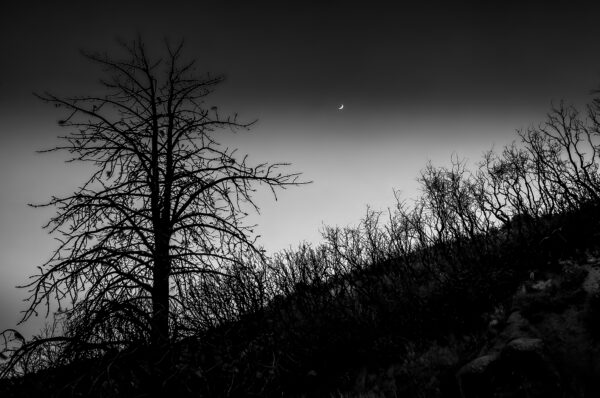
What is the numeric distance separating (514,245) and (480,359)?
8.18 meters

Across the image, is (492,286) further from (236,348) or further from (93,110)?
(93,110)

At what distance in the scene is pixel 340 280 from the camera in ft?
64.2

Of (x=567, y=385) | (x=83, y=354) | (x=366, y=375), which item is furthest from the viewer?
(x=366, y=375)

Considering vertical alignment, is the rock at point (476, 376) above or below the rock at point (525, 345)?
below

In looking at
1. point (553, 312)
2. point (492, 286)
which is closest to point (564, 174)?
point (492, 286)

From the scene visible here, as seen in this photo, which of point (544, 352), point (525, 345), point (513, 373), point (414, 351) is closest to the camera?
point (513, 373)

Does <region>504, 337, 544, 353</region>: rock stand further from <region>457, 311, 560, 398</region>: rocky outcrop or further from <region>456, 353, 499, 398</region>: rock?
<region>456, 353, 499, 398</region>: rock

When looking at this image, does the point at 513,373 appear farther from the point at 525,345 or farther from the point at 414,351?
the point at 414,351

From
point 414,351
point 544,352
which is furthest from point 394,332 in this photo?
point 544,352

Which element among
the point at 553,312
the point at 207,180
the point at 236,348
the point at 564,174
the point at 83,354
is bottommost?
the point at 553,312

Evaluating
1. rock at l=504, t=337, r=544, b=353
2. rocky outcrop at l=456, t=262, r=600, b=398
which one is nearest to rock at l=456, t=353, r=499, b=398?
rocky outcrop at l=456, t=262, r=600, b=398

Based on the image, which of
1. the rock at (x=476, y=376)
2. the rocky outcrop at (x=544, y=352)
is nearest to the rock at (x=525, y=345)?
the rocky outcrop at (x=544, y=352)

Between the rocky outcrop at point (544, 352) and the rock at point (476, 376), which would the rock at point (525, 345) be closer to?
the rocky outcrop at point (544, 352)

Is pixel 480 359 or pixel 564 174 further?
pixel 564 174
